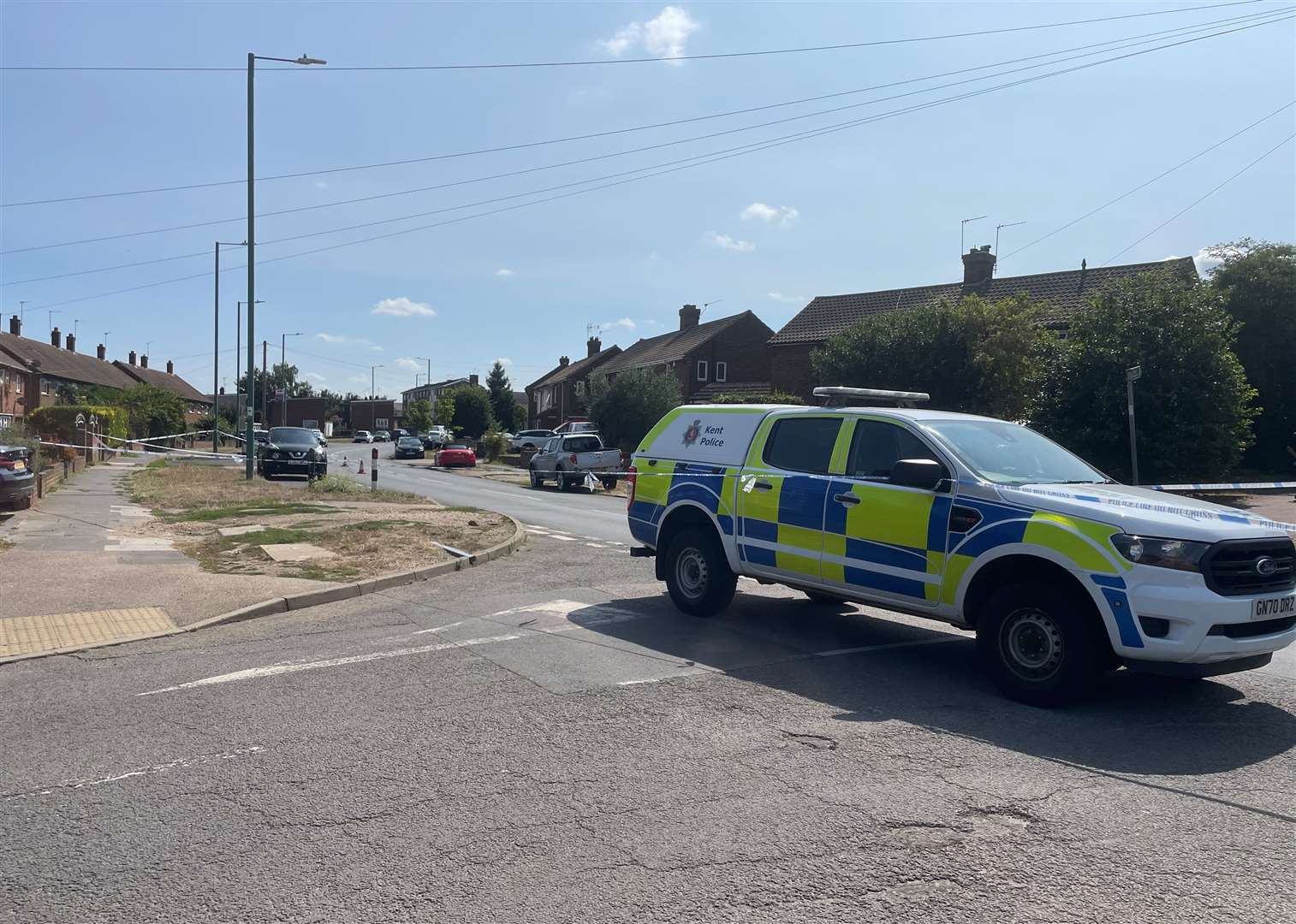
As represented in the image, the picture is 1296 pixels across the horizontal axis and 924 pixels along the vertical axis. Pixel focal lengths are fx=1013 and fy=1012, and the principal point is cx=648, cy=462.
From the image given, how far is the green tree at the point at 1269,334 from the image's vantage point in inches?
1369

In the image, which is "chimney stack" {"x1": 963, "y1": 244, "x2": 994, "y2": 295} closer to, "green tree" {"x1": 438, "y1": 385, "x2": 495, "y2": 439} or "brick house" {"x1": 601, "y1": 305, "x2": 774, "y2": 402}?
"brick house" {"x1": 601, "y1": 305, "x2": 774, "y2": 402}

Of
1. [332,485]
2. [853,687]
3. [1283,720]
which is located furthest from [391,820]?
[332,485]

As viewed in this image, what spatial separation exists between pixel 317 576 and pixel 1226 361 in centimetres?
2120

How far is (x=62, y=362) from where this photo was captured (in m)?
73.1

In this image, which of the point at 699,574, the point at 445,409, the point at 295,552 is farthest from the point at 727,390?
the point at 699,574

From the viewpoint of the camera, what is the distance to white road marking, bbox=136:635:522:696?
6.90m

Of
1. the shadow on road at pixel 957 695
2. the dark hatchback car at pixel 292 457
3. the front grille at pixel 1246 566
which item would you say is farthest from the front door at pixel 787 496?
the dark hatchback car at pixel 292 457

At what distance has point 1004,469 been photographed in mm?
7016

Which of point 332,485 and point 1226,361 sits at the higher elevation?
point 1226,361

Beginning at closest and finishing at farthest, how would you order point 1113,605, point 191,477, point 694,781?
point 694,781
point 1113,605
point 191,477

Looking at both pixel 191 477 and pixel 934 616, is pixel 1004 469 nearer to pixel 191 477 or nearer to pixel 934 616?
pixel 934 616

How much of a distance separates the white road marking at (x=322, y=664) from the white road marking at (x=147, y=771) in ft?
5.31

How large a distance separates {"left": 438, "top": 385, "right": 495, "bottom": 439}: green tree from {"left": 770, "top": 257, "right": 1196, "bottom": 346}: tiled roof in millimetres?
43212

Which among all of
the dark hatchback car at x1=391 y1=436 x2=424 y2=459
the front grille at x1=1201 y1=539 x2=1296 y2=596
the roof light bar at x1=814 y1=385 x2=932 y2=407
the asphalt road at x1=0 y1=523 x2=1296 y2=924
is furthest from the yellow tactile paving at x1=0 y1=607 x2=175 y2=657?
the dark hatchback car at x1=391 y1=436 x2=424 y2=459
